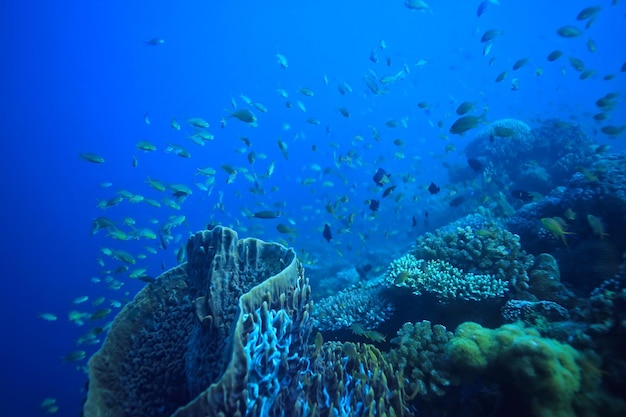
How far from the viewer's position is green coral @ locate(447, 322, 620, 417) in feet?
8.93

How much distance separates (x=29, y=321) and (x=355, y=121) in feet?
306

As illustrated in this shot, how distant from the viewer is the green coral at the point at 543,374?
2723mm

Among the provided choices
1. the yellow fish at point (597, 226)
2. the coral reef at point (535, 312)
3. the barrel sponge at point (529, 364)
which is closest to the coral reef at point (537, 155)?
the yellow fish at point (597, 226)

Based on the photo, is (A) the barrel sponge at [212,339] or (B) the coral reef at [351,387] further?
(B) the coral reef at [351,387]

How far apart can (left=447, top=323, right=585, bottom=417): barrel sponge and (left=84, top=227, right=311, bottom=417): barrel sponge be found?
177 centimetres

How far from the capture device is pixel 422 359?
3.98m

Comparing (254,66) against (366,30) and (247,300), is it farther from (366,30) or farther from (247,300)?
(247,300)

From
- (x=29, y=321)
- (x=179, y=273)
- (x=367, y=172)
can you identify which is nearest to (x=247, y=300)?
(x=179, y=273)

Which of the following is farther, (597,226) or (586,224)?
(586,224)

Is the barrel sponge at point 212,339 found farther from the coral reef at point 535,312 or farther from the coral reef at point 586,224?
the coral reef at point 586,224

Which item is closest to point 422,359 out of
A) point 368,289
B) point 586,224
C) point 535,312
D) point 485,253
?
point 535,312

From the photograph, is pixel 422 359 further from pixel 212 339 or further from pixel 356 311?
pixel 212 339

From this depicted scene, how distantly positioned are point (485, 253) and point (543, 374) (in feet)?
11.1

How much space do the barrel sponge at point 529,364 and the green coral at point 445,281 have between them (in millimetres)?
1690
